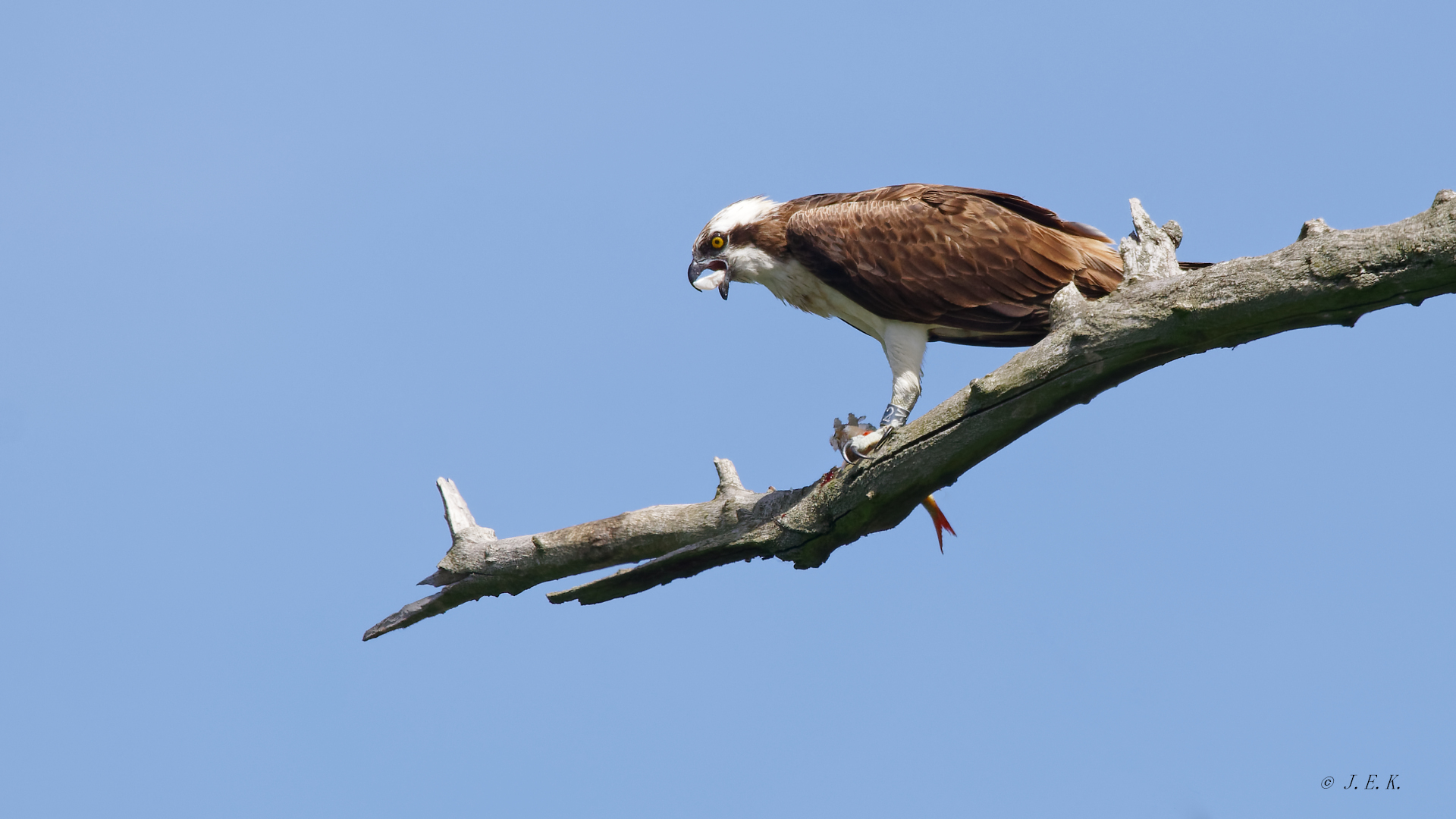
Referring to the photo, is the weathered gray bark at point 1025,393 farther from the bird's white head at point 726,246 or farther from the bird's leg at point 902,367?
the bird's white head at point 726,246

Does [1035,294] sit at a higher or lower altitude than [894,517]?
higher

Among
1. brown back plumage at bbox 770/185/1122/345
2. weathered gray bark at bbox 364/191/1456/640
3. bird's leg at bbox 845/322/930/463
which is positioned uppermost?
brown back plumage at bbox 770/185/1122/345

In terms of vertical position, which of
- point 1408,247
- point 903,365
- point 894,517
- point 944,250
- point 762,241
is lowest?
point 894,517

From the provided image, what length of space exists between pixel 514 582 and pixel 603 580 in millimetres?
1063

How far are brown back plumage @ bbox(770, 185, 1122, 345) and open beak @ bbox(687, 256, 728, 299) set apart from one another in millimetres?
645

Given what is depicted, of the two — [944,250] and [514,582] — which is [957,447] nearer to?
[944,250]

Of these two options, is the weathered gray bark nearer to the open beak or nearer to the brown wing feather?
the brown wing feather

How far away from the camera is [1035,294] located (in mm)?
6918

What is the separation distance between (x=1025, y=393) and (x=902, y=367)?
5.72ft

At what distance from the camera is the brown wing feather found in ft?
22.8

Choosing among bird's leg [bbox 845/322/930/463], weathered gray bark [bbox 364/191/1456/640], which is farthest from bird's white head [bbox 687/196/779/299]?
weathered gray bark [bbox 364/191/1456/640]

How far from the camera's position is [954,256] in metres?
7.04

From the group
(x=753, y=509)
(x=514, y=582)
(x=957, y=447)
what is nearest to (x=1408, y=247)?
(x=957, y=447)

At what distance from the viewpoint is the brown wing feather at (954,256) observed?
22.8 ft
